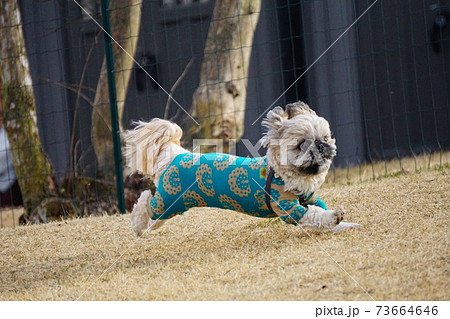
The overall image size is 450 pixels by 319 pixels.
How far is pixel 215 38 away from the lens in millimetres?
6652

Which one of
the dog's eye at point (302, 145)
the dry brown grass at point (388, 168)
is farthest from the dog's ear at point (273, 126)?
the dry brown grass at point (388, 168)

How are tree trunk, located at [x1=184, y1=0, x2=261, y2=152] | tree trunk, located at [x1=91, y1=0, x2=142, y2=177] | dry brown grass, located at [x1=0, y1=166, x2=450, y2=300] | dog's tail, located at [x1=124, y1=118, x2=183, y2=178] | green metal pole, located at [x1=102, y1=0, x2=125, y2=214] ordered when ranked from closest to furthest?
dry brown grass, located at [x1=0, y1=166, x2=450, y2=300], dog's tail, located at [x1=124, y1=118, x2=183, y2=178], green metal pole, located at [x1=102, y1=0, x2=125, y2=214], tree trunk, located at [x1=184, y1=0, x2=261, y2=152], tree trunk, located at [x1=91, y1=0, x2=142, y2=177]

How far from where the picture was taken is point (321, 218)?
152 inches

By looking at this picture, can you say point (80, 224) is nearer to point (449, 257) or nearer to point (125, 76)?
point (125, 76)

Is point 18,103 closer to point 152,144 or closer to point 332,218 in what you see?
point 152,144

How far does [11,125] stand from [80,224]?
72.2 inches

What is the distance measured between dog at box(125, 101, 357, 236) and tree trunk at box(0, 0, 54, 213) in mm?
2830

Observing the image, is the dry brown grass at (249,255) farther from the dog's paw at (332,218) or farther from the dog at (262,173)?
the dog at (262,173)

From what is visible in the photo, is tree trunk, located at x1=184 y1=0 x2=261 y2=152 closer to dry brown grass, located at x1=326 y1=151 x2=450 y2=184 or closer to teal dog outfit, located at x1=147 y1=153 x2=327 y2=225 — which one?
dry brown grass, located at x1=326 y1=151 x2=450 y2=184

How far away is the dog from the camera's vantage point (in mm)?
3840

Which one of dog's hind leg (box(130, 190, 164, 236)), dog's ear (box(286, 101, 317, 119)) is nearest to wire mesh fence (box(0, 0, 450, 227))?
dog's hind leg (box(130, 190, 164, 236))

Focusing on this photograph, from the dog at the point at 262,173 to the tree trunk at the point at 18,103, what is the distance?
111 inches

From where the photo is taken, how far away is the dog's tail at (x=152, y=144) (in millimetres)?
4211

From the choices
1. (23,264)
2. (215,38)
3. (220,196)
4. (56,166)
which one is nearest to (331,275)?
(220,196)
